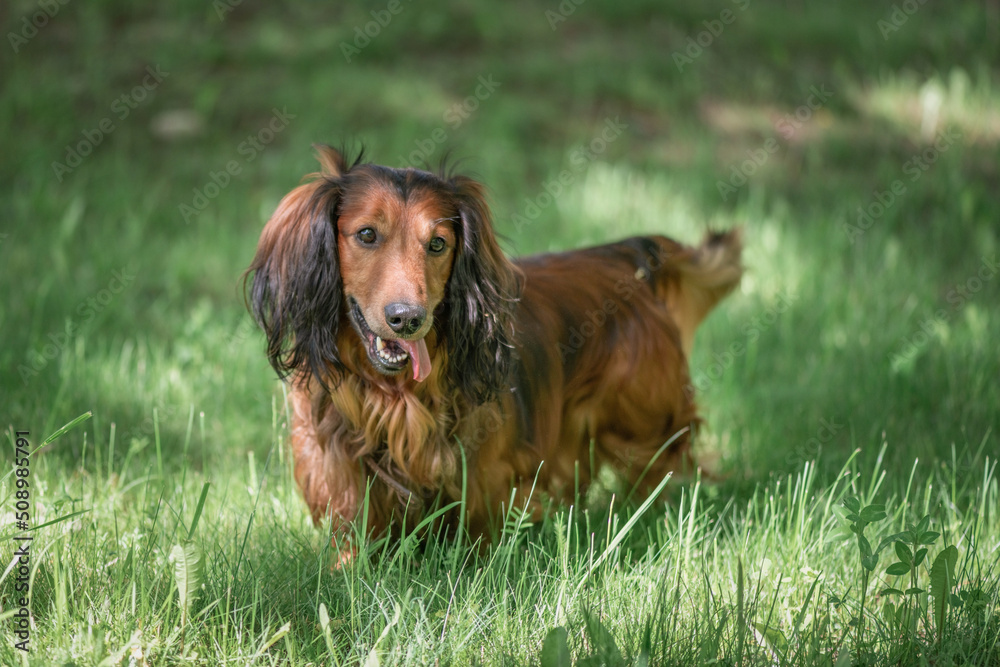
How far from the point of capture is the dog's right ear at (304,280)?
9.03ft

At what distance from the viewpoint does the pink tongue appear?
2746 mm

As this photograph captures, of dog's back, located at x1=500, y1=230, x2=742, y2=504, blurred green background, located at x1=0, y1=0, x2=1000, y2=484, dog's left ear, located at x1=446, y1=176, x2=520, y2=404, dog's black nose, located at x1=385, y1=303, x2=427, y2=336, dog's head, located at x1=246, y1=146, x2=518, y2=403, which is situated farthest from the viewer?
blurred green background, located at x1=0, y1=0, x2=1000, y2=484

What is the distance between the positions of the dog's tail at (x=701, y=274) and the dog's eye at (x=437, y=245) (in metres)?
1.49

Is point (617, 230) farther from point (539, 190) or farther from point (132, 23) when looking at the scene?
point (132, 23)

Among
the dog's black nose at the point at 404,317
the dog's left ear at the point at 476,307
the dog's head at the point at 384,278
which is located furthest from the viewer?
the dog's left ear at the point at 476,307

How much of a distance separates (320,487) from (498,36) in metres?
6.30

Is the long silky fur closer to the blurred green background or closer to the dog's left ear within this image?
the dog's left ear

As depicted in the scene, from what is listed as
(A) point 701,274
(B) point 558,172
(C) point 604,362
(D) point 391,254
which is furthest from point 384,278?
(B) point 558,172

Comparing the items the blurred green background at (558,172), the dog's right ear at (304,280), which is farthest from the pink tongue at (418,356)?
the blurred green background at (558,172)

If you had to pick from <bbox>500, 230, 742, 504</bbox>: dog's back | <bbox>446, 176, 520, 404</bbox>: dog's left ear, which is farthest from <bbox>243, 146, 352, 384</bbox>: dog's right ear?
<bbox>500, 230, 742, 504</bbox>: dog's back

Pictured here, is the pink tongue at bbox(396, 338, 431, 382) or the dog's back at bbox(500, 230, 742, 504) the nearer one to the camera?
the pink tongue at bbox(396, 338, 431, 382)

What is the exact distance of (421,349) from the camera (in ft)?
9.16

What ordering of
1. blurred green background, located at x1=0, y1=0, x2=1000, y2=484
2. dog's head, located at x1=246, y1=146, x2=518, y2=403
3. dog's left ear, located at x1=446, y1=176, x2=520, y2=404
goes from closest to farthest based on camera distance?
dog's head, located at x1=246, y1=146, x2=518, y2=403, dog's left ear, located at x1=446, y1=176, x2=520, y2=404, blurred green background, located at x1=0, y1=0, x2=1000, y2=484

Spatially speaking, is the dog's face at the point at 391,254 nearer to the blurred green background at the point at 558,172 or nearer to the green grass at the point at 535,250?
the green grass at the point at 535,250
